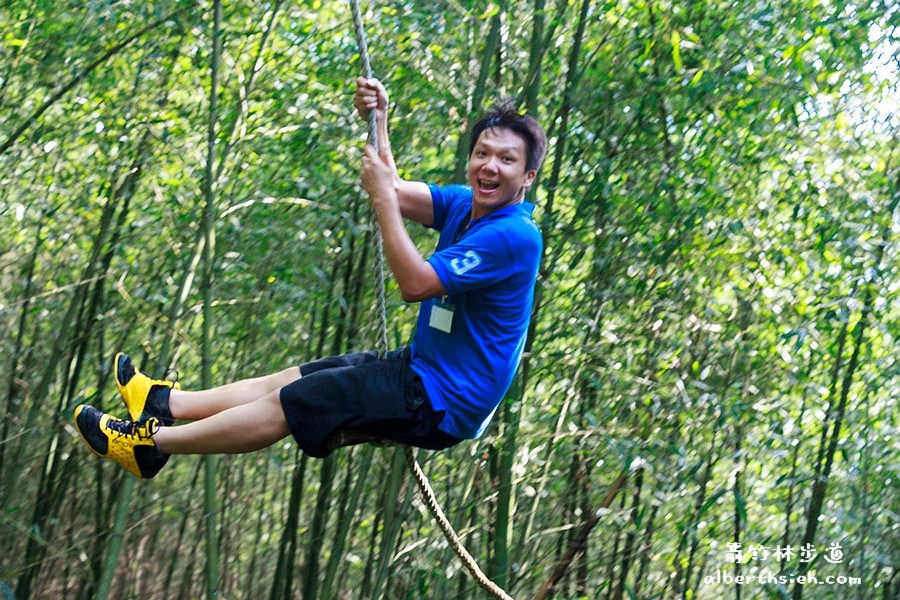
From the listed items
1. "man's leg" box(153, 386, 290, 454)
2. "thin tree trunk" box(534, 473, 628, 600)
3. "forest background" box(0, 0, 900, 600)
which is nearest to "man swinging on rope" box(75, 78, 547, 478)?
"man's leg" box(153, 386, 290, 454)

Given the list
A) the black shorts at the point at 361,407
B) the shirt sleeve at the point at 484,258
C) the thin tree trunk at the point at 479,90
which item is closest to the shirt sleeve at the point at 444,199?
the shirt sleeve at the point at 484,258

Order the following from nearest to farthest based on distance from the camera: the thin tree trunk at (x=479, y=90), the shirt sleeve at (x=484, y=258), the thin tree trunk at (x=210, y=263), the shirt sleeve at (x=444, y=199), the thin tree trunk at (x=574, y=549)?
the shirt sleeve at (x=484, y=258)
the shirt sleeve at (x=444, y=199)
the thin tree trunk at (x=210, y=263)
the thin tree trunk at (x=479, y=90)
the thin tree trunk at (x=574, y=549)

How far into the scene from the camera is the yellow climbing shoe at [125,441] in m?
2.52

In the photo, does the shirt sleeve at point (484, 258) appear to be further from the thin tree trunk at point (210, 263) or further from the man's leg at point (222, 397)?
the thin tree trunk at point (210, 263)

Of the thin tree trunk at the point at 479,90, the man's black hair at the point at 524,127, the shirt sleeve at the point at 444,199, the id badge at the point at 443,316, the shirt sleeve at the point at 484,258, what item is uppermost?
the thin tree trunk at the point at 479,90

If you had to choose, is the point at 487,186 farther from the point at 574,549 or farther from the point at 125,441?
the point at 574,549

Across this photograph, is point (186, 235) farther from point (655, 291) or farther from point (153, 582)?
point (153, 582)

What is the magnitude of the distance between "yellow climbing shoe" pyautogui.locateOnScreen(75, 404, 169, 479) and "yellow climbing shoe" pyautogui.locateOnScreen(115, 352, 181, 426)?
0.09m

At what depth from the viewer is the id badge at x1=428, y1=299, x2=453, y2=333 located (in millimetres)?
2559

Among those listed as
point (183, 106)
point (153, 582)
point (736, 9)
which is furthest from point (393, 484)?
point (153, 582)

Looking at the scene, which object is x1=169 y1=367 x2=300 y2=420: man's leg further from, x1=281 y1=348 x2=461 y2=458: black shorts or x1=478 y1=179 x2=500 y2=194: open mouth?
x1=478 y1=179 x2=500 y2=194: open mouth

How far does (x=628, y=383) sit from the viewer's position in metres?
4.24

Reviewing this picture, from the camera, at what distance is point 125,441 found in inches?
99.0

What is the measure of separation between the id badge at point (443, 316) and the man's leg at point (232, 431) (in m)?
0.40
